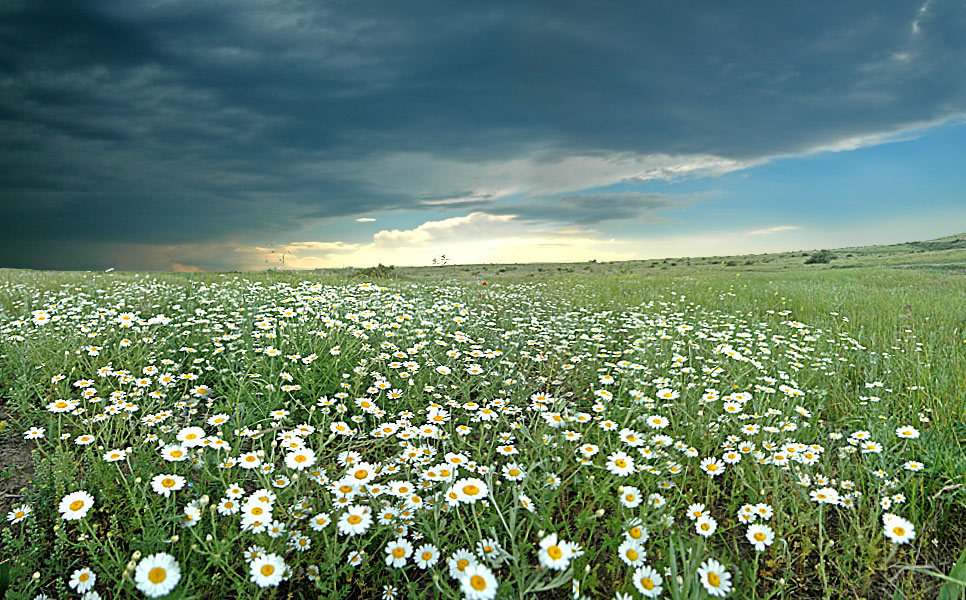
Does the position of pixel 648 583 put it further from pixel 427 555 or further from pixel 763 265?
pixel 763 265

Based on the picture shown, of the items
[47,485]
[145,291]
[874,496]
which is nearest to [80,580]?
[47,485]

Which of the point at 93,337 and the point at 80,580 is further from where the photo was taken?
the point at 93,337

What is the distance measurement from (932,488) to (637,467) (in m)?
1.96

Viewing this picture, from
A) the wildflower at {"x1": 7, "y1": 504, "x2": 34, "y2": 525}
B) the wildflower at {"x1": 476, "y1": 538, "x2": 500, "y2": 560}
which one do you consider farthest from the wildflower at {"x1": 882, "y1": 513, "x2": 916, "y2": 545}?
the wildflower at {"x1": 7, "y1": 504, "x2": 34, "y2": 525}

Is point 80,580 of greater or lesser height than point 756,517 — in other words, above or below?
above

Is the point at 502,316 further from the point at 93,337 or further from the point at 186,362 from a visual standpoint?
the point at 93,337

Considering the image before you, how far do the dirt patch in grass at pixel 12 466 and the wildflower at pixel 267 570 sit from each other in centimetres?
201

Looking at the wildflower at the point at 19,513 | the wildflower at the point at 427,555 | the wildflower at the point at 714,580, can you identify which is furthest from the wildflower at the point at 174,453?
the wildflower at the point at 714,580

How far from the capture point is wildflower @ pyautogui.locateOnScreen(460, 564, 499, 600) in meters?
1.68

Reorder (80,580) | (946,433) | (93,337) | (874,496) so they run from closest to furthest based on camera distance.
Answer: (80,580) → (874,496) → (946,433) → (93,337)

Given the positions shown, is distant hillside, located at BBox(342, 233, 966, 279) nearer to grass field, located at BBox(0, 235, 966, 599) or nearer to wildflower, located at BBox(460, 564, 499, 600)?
grass field, located at BBox(0, 235, 966, 599)

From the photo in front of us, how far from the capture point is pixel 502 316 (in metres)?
8.35

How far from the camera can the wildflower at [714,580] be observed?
75.5 inches

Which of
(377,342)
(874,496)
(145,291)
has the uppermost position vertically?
(145,291)
